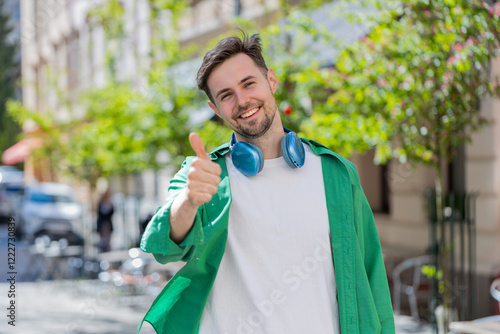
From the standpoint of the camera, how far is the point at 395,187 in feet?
30.5


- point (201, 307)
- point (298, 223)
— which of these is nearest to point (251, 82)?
point (298, 223)

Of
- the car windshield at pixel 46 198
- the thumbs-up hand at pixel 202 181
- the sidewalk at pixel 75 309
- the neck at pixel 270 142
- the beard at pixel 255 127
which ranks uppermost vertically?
the beard at pixel 255 127

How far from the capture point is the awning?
15.0 metres

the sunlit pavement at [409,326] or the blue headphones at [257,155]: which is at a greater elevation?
the blue headphones at [257,155]

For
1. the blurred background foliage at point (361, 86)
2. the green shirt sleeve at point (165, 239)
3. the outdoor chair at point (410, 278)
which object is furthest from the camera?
the outdoor chair at point (410, 278)

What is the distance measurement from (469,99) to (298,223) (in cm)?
348

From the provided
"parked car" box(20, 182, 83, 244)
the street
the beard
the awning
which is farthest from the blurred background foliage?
"parked car" box(20, 182, 83, 244)

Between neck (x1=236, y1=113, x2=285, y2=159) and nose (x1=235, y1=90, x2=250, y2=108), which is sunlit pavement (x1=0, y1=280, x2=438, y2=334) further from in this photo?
nose (x1=235, y1=90, x2=250, y2=108)

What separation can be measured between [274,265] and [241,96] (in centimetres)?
56

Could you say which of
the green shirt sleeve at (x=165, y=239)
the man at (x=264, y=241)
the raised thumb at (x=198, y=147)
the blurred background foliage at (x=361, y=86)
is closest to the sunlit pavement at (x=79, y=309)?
the blurred background foliage at (x=361, y=86)

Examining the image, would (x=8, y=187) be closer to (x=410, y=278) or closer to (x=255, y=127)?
(x=410, y=278)

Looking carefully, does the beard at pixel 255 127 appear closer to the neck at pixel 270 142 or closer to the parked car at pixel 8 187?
the neck at pixel 270 142

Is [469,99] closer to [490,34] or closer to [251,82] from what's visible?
[490,34]

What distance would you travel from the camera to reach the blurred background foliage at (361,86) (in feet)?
15.7
